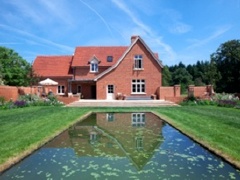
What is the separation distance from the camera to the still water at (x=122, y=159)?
6.54 m

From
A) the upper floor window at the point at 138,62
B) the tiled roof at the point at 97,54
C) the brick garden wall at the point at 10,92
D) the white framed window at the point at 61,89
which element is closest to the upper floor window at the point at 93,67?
the tiled roof at the point at 97,54

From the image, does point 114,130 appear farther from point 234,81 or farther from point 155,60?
point 234,81

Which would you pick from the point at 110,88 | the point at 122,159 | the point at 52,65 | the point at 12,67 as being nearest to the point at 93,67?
the point at 110,88

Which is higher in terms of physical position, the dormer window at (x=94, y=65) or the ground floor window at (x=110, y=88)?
the dormer window at (x=94, y=65)

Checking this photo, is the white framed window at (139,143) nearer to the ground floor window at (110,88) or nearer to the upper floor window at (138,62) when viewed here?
the ground floor window at (110,88)

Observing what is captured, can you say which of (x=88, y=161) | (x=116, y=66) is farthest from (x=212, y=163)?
(x=116, y=66)

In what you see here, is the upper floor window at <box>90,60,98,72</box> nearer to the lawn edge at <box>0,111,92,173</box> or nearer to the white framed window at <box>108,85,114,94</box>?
the white framed window at <box>108,85,114,94</box>

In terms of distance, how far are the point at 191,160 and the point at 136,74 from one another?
90.9 feet

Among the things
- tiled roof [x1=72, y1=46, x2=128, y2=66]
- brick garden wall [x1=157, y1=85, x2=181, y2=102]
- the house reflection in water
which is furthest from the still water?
tiled roof [x1=72, y1=46, x2=128, y2=66]

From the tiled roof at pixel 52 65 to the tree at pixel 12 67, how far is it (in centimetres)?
554

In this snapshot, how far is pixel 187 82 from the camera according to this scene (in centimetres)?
7706

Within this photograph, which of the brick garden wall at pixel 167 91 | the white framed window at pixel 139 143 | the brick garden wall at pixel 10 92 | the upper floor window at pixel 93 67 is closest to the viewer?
the white framed window at pixel 139 143

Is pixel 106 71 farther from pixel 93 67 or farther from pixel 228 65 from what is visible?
pixel 228 65

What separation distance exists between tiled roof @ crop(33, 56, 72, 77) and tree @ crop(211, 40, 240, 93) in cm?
2349
